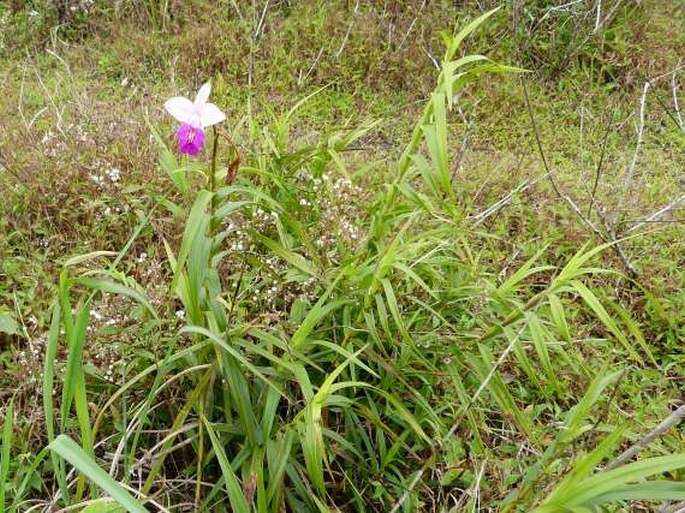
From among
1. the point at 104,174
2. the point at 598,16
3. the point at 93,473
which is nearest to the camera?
the point at 93,473

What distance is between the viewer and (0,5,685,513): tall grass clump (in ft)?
4.67

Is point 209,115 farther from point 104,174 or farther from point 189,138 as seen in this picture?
point 104,174

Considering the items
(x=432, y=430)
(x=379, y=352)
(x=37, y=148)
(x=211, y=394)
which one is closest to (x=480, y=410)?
(x=432, y=430)

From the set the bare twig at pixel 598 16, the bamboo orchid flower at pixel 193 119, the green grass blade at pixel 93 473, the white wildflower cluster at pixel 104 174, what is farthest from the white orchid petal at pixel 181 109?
the bare twig at pixel 598 16

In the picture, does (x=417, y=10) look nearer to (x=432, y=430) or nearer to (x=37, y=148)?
(x=37, y=148)

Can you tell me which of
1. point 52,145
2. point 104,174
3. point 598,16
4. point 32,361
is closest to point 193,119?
point 32,361

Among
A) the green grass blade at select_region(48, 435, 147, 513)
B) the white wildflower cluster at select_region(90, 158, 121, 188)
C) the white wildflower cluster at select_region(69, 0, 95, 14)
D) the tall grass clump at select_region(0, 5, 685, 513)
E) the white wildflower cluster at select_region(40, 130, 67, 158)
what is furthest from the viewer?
the white wildflower cluster at select_region(69, 0, 95, 14)

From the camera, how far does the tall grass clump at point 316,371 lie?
1424 millimetres

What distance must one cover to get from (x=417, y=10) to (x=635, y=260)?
8.08 ft

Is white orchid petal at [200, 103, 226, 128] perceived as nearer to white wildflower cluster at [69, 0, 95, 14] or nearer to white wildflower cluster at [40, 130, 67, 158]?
white wildflower cluster at [40, 130, 67, 158]

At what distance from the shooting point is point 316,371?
174 cm

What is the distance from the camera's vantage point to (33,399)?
1754 millimetres

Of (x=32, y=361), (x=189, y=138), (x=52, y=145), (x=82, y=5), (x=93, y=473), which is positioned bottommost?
(x=32, y=361)

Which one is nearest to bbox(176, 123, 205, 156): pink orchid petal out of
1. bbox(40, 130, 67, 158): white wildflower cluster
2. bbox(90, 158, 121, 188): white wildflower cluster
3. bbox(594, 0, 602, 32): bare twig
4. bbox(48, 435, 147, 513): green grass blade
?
bbox(48, 435, 147, 513): green grass blade
